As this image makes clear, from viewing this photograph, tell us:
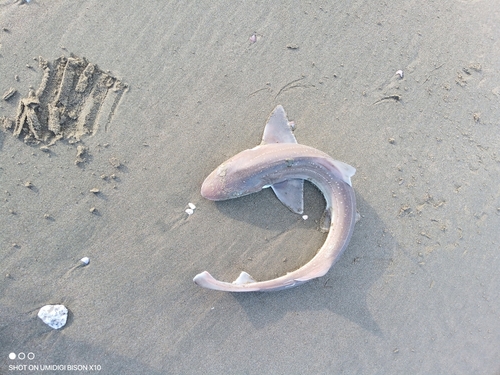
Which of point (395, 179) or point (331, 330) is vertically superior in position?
point (395, 179)

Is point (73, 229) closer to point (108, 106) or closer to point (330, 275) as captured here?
point (108, 106)

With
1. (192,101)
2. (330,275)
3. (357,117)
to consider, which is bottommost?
(330,275)

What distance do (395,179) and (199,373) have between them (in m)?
3.05

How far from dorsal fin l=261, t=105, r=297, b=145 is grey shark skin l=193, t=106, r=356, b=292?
4.1 inches

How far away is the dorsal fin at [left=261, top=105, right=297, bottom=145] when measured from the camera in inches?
133

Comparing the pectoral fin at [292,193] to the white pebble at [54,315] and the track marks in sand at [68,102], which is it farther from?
the white pebble at [54,315]

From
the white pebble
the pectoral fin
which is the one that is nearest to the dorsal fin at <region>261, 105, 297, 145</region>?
the pectoral fin

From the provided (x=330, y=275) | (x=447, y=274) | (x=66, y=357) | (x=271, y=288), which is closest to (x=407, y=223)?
(x=447, y=274)

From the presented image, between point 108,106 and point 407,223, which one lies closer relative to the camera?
point 108,106

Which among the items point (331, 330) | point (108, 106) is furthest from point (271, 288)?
point (108, 106)

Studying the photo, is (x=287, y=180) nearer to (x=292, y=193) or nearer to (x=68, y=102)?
(x=292, y=193)

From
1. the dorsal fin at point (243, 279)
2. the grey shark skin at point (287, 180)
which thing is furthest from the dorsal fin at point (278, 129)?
the dorsal fin at point (243, 279)

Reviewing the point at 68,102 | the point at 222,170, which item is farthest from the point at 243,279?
the point at 68,102

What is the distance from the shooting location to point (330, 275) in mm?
3480
